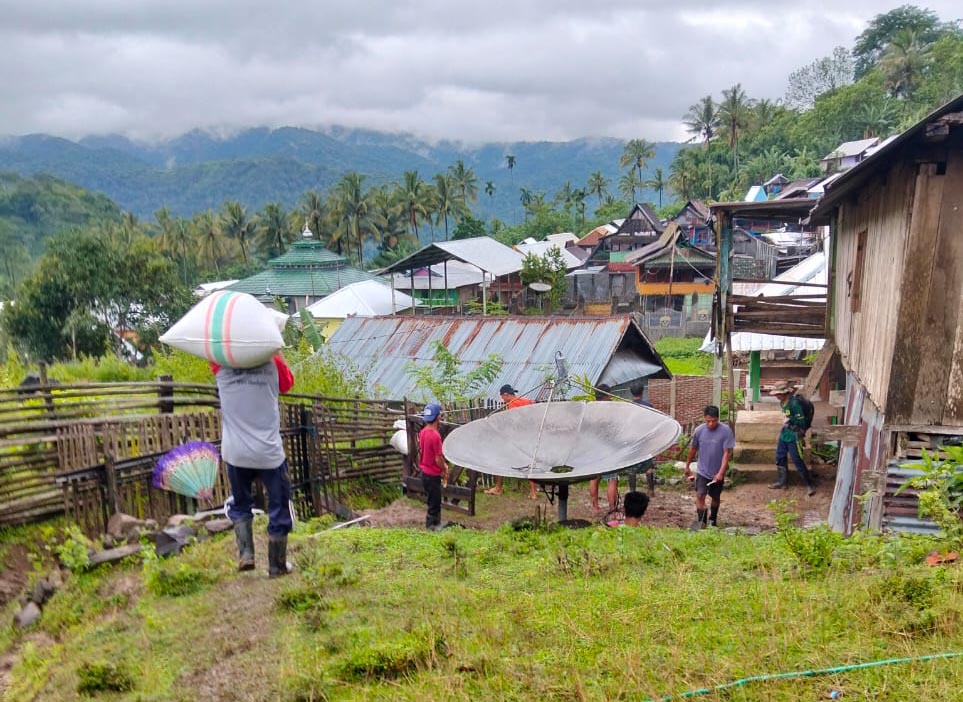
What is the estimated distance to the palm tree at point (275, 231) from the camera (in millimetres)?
61250

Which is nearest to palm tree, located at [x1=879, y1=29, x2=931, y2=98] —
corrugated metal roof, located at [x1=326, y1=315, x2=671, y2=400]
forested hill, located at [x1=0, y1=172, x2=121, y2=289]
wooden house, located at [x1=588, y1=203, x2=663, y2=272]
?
wooden house, located at [x1=588, y1=203, x2=663, y2=272]

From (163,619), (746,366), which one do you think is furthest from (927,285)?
(746,366)

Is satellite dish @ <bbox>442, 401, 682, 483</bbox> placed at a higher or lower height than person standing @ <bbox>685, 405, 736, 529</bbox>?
higher

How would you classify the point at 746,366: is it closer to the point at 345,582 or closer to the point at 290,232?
the point at 345,582

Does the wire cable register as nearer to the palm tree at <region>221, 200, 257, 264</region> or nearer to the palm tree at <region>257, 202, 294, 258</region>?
the palm tree at <region>257, 202, 294, 258</region>

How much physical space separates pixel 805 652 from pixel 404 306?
34.5m

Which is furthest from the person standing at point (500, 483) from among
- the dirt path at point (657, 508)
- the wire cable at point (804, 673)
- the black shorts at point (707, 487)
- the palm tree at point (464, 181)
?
the palm tree at point (464, 181)

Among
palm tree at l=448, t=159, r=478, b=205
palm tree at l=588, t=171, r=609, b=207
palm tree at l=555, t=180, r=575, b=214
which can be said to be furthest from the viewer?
palm tree at l=588, t=171, r=609, b=207

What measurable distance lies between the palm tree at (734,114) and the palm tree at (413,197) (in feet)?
95.7

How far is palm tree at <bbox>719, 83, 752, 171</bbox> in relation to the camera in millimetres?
66375

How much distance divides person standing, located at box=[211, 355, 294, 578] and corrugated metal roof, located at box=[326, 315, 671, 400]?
9496mm

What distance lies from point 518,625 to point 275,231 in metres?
61.5

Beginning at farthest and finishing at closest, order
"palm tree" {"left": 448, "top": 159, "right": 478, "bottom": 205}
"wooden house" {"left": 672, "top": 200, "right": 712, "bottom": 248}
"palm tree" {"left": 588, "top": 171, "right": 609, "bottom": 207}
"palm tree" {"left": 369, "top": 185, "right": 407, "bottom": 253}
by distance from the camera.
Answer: "palm tree" {"left": 588, "top": 171, "right": 609, "bottom": 207}, "palm tree" {"left": 448, "top": 159, "right": 478, "bottom": 205}, "palm tree" {"left": 369, "top": 185, "right": 407, "bottom": 253}, "wooden house" {"left": 672, "top": 200, "right": 712, "bottom": 248}

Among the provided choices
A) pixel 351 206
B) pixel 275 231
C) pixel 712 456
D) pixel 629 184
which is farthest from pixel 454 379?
pixel 629 184
